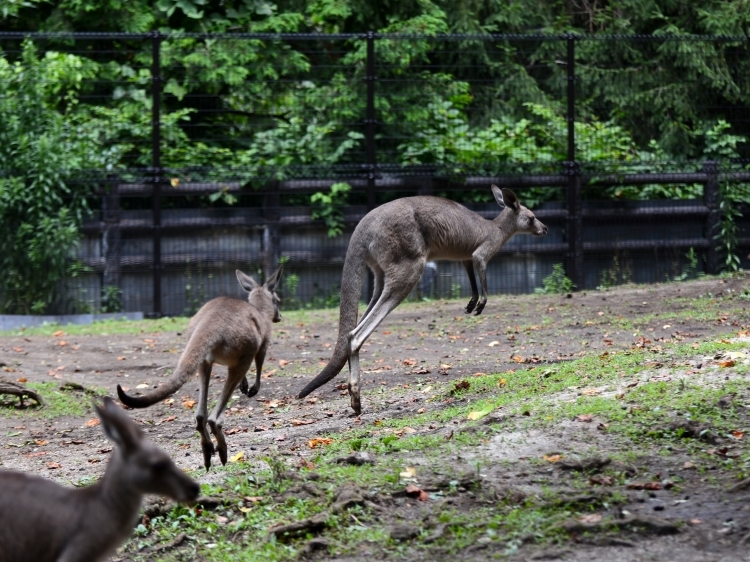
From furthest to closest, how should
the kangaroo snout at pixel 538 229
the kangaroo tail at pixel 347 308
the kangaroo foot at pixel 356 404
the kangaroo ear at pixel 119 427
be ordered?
the kangaroo snout at pixel 538 229 → the kangaroo tail at pixel 347 308 → the kangaroo foot at pixel 356 404 → the kangaroo ear at pixel 119 427

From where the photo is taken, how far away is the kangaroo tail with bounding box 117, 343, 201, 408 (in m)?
4.51

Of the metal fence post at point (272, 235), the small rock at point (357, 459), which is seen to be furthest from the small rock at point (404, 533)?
the metal fence post at point (272, 235)

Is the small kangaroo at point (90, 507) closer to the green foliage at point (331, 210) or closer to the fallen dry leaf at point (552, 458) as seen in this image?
the fallen dry leaf at point (552, 458)

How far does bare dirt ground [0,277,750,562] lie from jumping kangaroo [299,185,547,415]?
0.43 m

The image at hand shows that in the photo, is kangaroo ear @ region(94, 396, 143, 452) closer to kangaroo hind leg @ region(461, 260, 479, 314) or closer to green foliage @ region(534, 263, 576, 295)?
kangaroo hind leg @ region(461, 260, 479, 314)

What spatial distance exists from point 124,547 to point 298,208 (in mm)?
9091

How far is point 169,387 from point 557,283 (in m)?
9.84

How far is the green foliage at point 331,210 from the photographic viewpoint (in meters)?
13.8

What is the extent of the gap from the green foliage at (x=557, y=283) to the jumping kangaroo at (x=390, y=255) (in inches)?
182

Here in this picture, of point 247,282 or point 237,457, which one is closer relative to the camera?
point 237,457

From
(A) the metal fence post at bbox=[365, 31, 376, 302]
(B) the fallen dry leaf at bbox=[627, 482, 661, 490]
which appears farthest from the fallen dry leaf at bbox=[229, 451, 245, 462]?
(A) the metal fence post at bbox=[365, 31, 376, 302]

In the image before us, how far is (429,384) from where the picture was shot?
327 inches

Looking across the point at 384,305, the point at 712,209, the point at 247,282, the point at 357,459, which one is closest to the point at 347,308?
the point at 384,305

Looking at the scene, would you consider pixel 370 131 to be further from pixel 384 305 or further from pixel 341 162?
pixel 384 305
